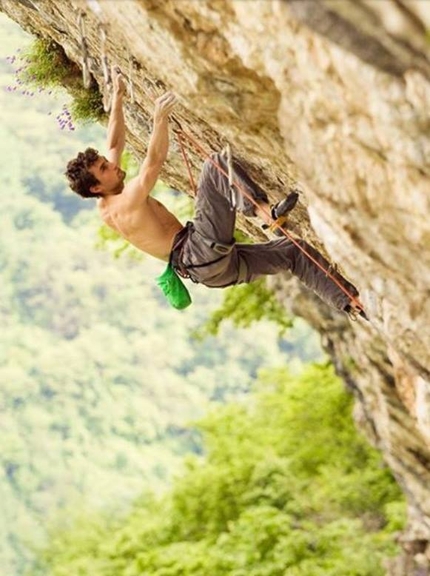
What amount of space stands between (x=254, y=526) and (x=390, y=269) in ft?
46.2

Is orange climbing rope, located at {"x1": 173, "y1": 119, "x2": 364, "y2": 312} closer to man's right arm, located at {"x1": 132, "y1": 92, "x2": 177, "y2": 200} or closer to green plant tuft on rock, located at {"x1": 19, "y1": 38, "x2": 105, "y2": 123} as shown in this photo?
man's right arm, located at {"x1": 132, "y1": 92, "x2": 177, "y2": 200}

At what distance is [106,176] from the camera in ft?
22.5

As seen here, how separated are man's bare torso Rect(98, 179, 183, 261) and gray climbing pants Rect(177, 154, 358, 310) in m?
A: 0.16

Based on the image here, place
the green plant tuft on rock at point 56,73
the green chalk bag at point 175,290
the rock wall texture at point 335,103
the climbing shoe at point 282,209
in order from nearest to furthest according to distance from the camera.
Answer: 1. the rock wall texture at point 335,103
2. the climbing shoe at point 282,209
3. the green chalk bag at point 175,290
4. the green plant tuft on rock at point 56,73

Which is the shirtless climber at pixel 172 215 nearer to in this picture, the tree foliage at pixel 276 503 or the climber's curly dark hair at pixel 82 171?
the climber's curly dark hair at pixel 82 171

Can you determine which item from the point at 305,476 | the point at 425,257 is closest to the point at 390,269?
the point at 425,257

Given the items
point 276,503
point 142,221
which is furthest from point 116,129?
point 276,503

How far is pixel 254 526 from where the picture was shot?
61.6 feet

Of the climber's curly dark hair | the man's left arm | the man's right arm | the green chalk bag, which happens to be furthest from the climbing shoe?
the climber's curly dark hair

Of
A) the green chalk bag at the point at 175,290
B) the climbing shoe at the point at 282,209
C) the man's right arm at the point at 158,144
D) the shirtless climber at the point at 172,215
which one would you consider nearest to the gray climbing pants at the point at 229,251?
the shirtless climber at the point at 172,215

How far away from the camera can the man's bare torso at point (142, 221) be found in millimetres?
6852

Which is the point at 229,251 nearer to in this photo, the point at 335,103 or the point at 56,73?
the point at 335,103

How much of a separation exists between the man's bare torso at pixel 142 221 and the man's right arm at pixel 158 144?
17 cm

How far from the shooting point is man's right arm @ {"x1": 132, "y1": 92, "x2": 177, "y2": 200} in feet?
20.9
